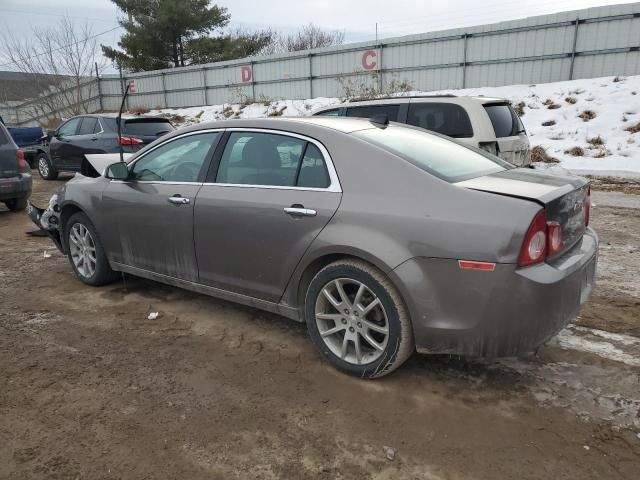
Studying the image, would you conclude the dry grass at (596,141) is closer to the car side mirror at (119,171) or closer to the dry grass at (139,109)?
the car side mirror at (119,171)

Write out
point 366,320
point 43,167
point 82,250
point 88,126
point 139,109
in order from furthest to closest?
1. point 139,109
2. point 43,167
3. point 88,126
4. point 82,250
5. point 366,320

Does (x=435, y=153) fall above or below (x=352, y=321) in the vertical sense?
above

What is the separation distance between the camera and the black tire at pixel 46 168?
43.0ft

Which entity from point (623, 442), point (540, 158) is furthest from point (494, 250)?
point (540, 158)

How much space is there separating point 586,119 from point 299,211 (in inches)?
538

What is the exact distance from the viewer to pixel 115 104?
1198 inches

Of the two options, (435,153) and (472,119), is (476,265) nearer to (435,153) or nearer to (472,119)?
(435,153)

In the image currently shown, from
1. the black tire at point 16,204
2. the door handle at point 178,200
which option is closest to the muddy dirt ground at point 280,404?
the door handle at point 178,200

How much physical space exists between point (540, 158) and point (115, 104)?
1017 inches

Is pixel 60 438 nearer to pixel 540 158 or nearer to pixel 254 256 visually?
pixel 254 256

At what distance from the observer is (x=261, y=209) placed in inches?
131

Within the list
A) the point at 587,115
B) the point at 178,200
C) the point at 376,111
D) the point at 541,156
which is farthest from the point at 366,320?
the point at 587,115

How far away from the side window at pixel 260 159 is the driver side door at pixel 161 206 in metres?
0.20

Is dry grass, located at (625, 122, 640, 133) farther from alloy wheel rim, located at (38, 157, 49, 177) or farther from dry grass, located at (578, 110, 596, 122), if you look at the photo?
alloy wheel rim, located at (38, 157, 49, 177)
